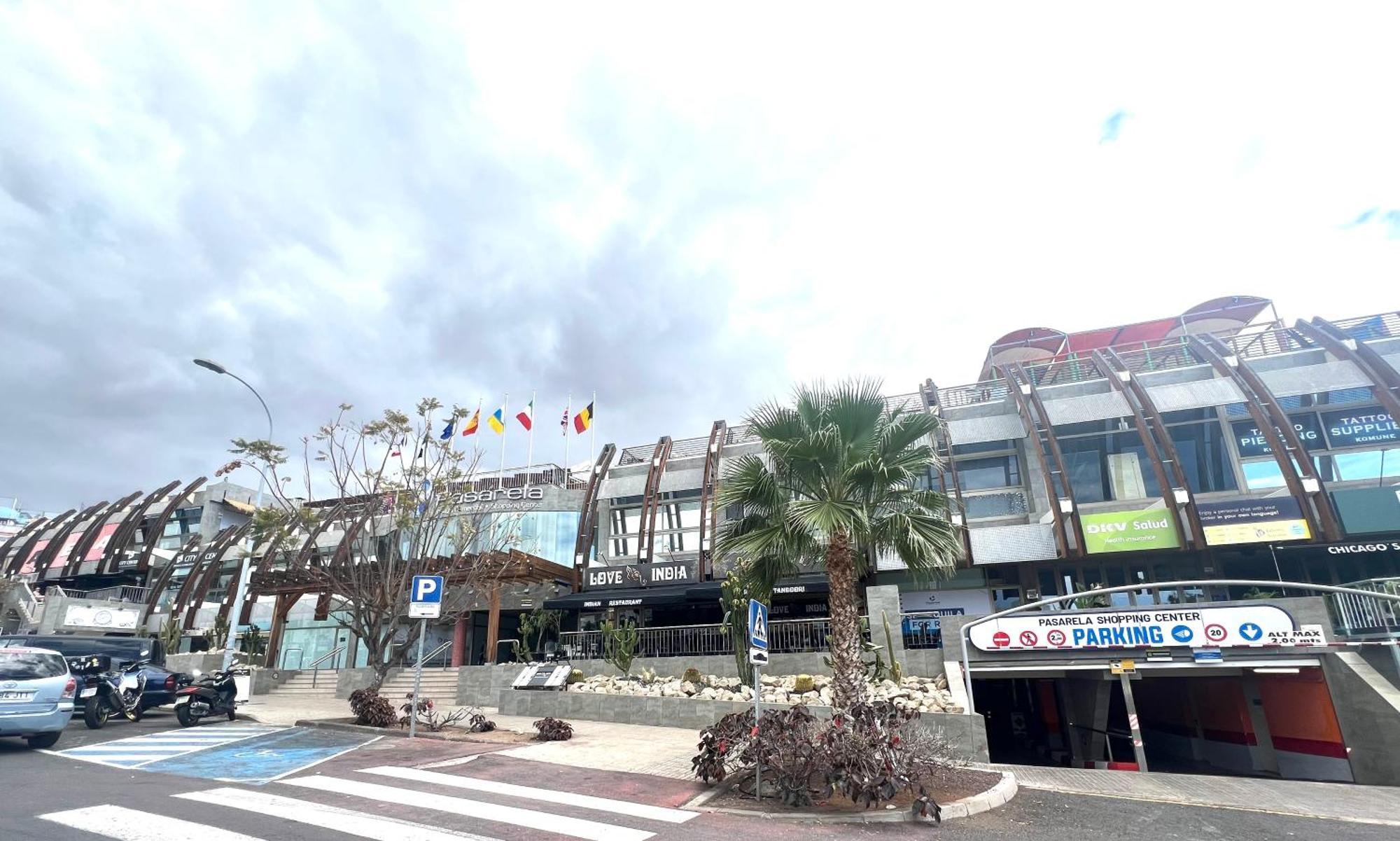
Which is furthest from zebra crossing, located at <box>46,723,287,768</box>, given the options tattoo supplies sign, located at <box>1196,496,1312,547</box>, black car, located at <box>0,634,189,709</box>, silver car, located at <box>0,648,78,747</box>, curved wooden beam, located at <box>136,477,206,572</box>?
curved wooden beam, located at <box>136,477,206,572</box>

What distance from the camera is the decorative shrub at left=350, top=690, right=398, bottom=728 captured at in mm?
13781

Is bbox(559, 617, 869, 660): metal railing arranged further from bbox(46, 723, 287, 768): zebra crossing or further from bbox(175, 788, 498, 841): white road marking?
bbox(175, 788, 498, 841): white road marking

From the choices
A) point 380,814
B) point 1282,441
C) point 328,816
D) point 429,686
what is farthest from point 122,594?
point 1282,441

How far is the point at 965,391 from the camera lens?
2628cm

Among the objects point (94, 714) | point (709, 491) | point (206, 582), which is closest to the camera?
point (94, 714)

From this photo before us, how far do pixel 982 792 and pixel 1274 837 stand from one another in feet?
9.29

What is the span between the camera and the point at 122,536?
39469mm

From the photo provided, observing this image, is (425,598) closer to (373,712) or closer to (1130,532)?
(373,712)

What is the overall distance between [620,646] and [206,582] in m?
26.6

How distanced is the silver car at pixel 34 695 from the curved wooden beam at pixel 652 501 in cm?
1624

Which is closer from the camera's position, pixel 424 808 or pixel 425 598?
pixel 424 808

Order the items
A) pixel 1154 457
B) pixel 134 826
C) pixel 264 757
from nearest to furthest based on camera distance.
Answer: pixel 134 826, pixel 264 757, pixel 1154 457

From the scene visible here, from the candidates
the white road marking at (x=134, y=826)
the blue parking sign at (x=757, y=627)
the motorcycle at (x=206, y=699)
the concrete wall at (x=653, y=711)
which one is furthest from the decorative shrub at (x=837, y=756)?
the motorcycle at (x=206, y=699)

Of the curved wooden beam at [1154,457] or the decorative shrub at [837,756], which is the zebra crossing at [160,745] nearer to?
the decorative shrub at [837,756]
